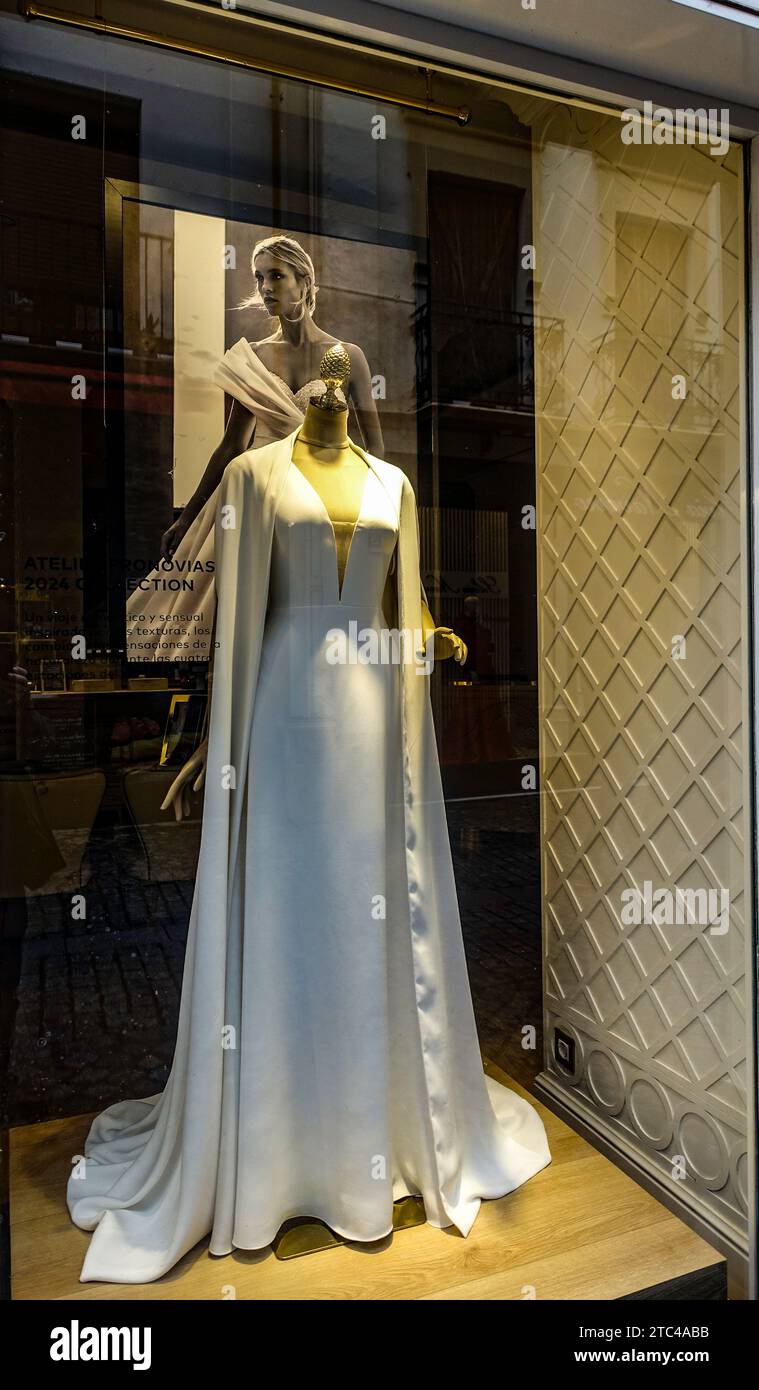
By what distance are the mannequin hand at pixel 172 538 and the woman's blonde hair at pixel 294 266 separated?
45 cm

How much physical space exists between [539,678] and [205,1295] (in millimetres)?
1404

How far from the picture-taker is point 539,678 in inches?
81.1

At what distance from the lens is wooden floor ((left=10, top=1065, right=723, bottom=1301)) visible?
57.2 inches

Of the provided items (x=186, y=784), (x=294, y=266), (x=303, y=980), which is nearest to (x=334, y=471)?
(x=294, y=266)

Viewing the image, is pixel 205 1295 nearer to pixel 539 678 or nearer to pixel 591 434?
pixel 539 678

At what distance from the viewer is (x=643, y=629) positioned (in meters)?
1.93

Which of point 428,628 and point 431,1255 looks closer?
point 431,1255

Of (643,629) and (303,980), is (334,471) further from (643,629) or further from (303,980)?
(303,980)

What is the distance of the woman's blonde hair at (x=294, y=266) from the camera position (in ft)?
5.51

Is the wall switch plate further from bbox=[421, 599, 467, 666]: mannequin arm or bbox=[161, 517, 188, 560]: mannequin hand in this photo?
bbox=[161, 517, 188, 560]: mannequin hand

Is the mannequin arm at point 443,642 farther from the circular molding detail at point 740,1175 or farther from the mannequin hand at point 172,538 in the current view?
the circular molding detail at point 740,1175

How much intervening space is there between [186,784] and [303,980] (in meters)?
0.45

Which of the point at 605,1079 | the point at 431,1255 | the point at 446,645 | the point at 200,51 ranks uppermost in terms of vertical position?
the point at 200,51

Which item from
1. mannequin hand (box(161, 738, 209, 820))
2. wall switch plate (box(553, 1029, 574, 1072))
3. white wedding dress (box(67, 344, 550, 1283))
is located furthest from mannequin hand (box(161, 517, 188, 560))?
wall switch plate (box(553, 1029, 574, 1072))
